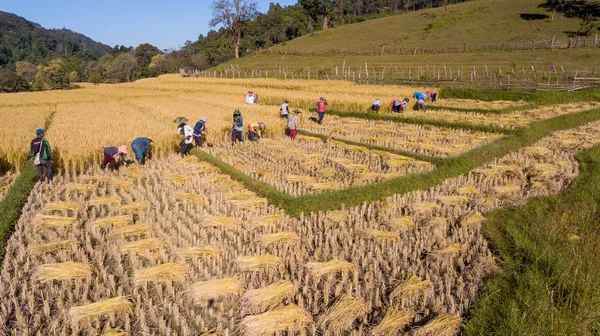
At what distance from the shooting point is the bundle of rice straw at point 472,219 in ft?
18.7

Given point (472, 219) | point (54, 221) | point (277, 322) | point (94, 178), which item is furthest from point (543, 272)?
point (94, 178)

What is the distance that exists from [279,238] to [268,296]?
4.58 ft

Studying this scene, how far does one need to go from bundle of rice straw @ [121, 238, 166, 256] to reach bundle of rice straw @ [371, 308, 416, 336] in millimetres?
3058

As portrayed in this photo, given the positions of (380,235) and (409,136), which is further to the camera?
(409,136)

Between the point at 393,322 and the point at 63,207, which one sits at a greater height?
the point at 63,207

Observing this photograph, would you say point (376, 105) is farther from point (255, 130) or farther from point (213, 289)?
point (213, 289)

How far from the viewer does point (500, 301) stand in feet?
12.4

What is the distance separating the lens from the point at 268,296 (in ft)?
12.6

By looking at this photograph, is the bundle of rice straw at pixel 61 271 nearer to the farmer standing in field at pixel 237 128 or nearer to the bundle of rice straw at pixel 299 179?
the bundle of rice straw at pixel 299 179

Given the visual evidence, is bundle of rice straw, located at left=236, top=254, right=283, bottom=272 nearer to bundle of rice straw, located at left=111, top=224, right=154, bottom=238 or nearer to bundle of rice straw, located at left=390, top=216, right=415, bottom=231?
bundle of rice straw, located at left=111, top=224, right=154, bottom=238

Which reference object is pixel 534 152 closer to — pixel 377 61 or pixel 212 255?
pixel 212 255

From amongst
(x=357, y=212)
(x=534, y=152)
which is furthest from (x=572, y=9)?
(x=357, y=212)

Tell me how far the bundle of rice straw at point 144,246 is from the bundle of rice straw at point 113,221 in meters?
0.98

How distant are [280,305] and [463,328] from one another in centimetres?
178
